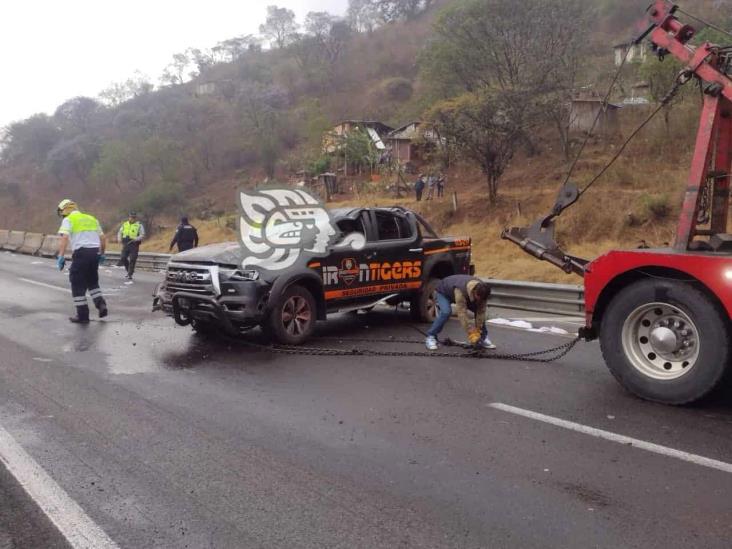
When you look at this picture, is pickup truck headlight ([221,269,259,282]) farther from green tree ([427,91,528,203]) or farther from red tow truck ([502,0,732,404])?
green tree ([427,91,528,203])

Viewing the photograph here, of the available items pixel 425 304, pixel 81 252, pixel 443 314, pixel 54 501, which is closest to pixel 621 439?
pixel 443 314

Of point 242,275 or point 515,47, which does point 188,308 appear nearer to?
point 242,275

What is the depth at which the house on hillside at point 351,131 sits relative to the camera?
42000mm

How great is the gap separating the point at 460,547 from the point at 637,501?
1247mm

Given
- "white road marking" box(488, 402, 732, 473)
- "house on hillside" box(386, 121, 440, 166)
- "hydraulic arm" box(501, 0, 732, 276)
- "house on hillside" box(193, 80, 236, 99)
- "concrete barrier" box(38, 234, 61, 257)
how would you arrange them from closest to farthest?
"white road marking" box(488, 402, 732, 473) → "hydraulic arm" box(501, 0, 732, 276) → "concrete barrier" box(38, 234, 61, 257) → "house on hillside" box(386, 121, 440, 166) → "house on hillside" box(193, 80, 236, 99)

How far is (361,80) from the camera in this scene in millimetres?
77500

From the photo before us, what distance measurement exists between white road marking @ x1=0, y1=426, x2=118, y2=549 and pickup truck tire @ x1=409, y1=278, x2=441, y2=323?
6218 mm

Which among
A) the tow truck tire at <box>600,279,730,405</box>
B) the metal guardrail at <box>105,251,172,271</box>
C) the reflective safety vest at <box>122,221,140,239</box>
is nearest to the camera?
the tow truck tire at <box>600,279,730,405</box>

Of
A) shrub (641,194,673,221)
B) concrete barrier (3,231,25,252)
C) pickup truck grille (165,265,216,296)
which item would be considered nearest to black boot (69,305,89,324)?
pickup truck grille (165,265,216,296)

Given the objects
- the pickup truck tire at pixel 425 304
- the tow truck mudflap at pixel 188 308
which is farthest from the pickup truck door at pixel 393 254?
the tow truck mudflap at pixel 188 308

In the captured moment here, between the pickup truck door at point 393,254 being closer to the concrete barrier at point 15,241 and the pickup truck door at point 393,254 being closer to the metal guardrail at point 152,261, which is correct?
the metal guardrail at point 152,261

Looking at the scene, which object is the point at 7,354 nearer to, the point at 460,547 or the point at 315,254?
the point at 315,254

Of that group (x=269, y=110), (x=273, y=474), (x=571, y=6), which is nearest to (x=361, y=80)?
(x=269, y=110)

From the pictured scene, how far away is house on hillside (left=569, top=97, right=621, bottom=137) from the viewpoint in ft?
102
